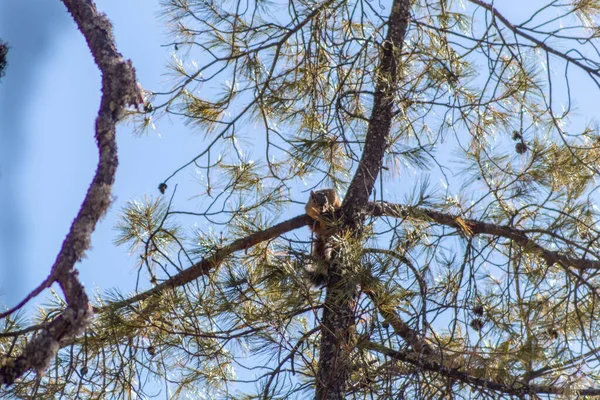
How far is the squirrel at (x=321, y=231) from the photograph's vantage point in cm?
243

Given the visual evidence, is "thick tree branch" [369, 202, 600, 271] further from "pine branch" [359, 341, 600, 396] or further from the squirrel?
"pine branch" [359, 341, 600, 396]

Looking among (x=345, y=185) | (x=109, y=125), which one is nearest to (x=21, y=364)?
(x=109, y=125)

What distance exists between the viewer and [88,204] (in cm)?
116

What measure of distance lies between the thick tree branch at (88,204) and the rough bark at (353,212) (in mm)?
926

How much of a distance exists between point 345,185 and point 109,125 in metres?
1.85

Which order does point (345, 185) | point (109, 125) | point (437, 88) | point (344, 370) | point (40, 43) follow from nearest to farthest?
point (40, 43), point (109, 125), point (344, 370), point (437, 88), point (345, 185)

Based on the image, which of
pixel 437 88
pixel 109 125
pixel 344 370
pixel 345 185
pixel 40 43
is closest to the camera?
pixel 40 43

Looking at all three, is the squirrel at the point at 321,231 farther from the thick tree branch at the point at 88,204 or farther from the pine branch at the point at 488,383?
the thick tree branch at the point at 88,204

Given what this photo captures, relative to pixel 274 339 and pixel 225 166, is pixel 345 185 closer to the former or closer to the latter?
pixel 225 166

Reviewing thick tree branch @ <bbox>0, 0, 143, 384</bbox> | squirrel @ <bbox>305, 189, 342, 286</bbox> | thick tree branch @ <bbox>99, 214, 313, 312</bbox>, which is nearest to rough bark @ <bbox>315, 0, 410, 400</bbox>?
squirrel @ <bbox>305, 189, 342, 286</bbox>

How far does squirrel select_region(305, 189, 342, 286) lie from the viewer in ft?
7.96

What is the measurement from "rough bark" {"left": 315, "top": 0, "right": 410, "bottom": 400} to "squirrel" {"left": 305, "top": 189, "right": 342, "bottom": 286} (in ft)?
0.16

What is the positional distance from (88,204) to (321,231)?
1499 mm

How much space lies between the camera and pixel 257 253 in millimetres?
2756
